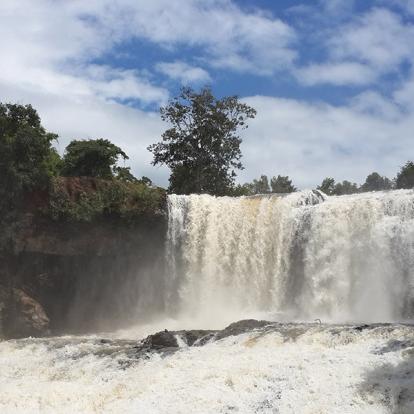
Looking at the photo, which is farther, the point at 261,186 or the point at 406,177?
the point at 261,186

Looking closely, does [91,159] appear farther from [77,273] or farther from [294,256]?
[294,256]

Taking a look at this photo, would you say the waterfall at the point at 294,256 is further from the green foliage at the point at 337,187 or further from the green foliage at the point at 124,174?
the green foliage at the point at 337,187

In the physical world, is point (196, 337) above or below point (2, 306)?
above

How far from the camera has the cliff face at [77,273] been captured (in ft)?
83.8

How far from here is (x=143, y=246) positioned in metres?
27.9

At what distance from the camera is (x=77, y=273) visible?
2716 centimetres

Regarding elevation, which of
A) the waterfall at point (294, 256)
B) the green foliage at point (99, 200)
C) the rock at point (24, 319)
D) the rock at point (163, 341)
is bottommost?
the rock at point (24, 319)

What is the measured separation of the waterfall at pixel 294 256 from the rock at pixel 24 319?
5960mm

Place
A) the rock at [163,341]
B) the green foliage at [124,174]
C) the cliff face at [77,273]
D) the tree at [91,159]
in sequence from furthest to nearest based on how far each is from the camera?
1. the green foliage at [124,174]
2. the tree at [91,159]
3. the cliff face at [77,273]
4. the rock at [163,341]

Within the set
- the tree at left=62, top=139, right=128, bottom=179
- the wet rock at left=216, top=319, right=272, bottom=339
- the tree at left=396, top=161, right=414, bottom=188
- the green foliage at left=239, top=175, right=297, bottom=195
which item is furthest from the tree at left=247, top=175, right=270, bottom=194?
the wet rock at left=216, top=319, right=272, bottom=339

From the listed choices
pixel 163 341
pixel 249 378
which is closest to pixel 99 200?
pixel 163 341

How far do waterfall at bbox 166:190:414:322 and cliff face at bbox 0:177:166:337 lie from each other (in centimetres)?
129

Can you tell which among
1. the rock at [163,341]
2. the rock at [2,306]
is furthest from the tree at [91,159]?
the rock at [163,341]

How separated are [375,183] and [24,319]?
3561 inches
